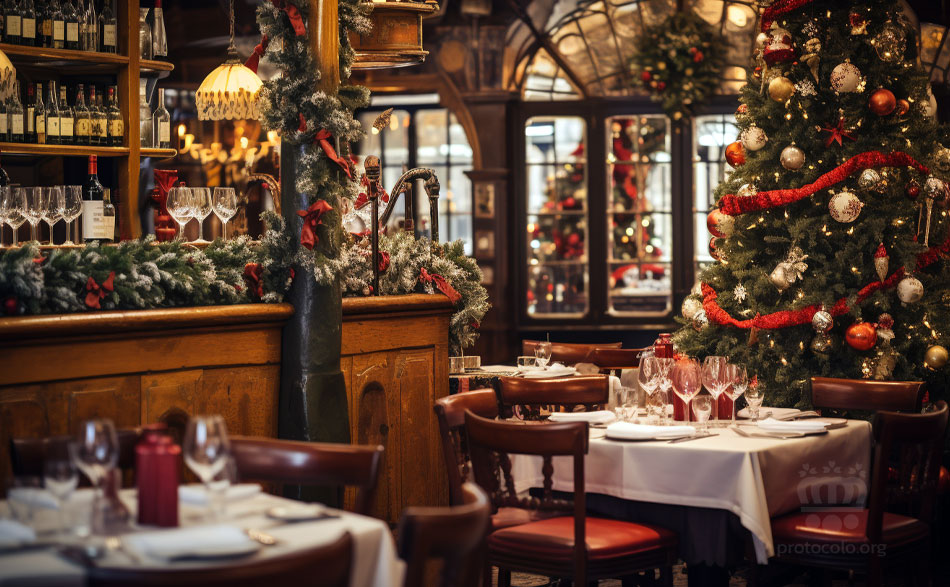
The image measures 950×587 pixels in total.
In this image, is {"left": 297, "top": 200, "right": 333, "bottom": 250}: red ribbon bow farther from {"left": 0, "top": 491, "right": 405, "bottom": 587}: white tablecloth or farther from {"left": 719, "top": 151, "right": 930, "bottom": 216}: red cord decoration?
{"left": 719, "top": 151, "right": 930, "bottom": 216}: red cord decoration

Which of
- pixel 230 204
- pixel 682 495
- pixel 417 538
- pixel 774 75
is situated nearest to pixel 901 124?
pixel 774 75

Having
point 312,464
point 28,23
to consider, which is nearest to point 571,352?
point 28,23

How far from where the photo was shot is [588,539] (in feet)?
10.8

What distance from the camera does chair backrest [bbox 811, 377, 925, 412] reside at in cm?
409

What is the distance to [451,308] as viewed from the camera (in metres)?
4.88

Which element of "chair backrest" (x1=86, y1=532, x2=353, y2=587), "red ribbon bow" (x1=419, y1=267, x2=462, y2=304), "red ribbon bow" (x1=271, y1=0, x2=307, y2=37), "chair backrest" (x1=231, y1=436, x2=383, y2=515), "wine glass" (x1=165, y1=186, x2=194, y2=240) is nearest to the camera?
"chair backrest" (x1=86, y1=532, x2=353, y2=587)

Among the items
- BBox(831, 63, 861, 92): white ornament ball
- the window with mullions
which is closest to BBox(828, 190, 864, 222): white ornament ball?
BBox(831, 63, 861, 92): white ornament ball

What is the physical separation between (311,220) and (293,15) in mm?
714

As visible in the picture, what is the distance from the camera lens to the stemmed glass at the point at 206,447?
7.20 feet

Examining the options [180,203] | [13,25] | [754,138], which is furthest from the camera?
[13,25]

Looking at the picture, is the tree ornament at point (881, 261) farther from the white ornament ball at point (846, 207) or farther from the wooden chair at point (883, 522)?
the wooden chair at point (883, 522)

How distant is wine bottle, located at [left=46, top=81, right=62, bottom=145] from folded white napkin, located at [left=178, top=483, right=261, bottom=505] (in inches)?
147

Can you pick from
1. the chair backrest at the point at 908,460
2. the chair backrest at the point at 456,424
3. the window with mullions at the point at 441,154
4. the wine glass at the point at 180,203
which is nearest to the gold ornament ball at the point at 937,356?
the chair backrest at the point at 908,460

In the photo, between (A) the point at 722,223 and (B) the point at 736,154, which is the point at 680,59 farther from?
(A) the point at 722,223
